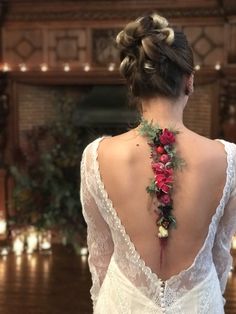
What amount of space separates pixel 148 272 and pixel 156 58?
0.52 meters

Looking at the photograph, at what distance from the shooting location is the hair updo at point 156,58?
1.21 m

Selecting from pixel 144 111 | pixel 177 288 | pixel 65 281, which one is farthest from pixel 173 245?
pixel 65 281

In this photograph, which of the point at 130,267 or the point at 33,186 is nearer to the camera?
the point at 130,267

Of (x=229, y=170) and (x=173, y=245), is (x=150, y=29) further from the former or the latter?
(x=173, y=245)

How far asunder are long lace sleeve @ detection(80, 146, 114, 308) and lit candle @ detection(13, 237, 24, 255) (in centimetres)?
276

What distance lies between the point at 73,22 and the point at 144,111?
3340mm

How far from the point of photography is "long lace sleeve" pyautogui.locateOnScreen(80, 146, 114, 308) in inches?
51.3

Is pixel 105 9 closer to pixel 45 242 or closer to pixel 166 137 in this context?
pixel 45 242

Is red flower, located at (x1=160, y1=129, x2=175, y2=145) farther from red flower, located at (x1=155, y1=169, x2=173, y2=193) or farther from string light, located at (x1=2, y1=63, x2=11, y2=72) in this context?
string light, located at (x1=2, y1=63, x2=11, y2=72)

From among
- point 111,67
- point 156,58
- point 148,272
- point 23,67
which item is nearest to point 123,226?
point 148,272

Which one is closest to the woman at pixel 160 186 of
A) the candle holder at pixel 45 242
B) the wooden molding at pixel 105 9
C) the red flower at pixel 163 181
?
the red flower at pixel 163 181

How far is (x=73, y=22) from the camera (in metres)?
4.41

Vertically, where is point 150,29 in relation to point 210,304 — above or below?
above

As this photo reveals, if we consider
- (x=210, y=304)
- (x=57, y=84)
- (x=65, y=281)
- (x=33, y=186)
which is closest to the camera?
(x=210, y=304)
